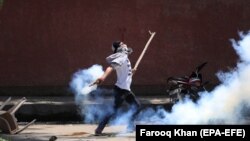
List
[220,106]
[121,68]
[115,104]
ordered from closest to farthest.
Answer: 1. [121,68]
2. [115,104]
3. [220,106]

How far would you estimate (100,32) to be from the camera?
1702 cm

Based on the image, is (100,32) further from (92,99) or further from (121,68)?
(121,68)

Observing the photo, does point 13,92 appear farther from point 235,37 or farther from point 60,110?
point 235,37

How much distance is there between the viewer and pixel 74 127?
14.0 meters

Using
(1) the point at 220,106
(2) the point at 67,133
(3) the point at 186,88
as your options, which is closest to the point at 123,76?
(2) the point at 67,133

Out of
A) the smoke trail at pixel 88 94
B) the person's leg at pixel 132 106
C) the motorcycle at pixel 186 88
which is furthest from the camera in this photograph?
the smoke trail at pixel 88 94

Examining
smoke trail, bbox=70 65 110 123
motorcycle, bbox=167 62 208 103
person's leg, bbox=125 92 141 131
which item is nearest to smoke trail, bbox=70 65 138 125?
smoke trail, bbox=70 65 110 123

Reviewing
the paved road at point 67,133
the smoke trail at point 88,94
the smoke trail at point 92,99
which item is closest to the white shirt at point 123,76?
the paved road at point 67,133

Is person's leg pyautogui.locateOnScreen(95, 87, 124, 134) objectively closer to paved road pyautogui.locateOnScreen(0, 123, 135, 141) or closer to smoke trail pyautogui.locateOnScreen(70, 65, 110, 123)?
paved road pyautogui.locateOnScreen(0, 123, 135, 141)

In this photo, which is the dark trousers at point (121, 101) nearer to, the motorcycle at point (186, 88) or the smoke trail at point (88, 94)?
the smoke trail at point (88, 94)

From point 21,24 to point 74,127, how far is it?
4.17m

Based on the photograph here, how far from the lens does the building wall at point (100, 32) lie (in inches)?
666

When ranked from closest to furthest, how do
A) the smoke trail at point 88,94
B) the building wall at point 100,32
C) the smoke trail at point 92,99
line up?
1. the smoke trail at point 92,99
2. the smoke trail at point 88,94
3. the building wall at point 100,32

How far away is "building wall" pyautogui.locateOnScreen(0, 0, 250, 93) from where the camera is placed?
16922mm
